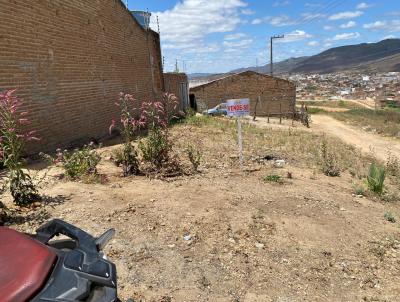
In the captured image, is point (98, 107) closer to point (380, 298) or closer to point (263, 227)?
point (263, 227)

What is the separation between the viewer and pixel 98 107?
12.0 metres

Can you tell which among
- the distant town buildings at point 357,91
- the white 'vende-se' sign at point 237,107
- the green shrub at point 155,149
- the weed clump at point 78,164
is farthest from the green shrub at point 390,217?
the distant town buildings at point 357,91

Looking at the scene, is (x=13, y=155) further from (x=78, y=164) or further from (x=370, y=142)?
(x=370, y=142)

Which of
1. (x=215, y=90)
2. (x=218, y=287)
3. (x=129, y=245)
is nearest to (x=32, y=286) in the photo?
(x=218, y=287)

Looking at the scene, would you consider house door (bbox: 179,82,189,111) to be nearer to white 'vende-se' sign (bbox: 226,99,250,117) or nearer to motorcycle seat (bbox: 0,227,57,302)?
white 'vende-se' sign (bbox: 226,99,250,117)

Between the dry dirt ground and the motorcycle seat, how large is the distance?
1.81 metres

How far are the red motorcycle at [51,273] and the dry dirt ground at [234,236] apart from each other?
1.77 m

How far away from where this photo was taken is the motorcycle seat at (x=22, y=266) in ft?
5.00

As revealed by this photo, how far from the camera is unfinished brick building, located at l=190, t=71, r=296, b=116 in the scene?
1256 inches

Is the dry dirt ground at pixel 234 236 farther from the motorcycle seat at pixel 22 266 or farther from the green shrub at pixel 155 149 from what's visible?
the motorcycle seat at pixel 22 266

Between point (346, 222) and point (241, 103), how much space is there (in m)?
3.36

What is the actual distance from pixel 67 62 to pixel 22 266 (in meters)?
9.32

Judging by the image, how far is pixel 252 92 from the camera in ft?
107

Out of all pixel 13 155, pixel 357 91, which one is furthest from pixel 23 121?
pixel 357 91
